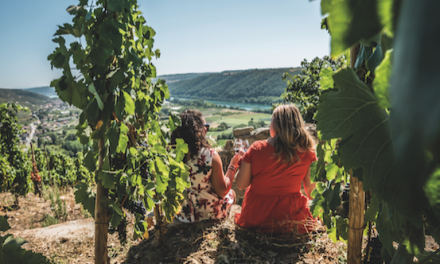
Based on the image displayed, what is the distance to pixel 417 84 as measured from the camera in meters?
0.13

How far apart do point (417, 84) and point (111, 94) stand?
1.95m

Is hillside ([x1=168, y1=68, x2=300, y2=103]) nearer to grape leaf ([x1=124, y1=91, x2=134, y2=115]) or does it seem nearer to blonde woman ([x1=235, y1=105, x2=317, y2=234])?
blonde woman ([x1=235, y1=105, x2=317, y2=234])

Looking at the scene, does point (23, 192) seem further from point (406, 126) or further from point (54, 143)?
point (54, 143)

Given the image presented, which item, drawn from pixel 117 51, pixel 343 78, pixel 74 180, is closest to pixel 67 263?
pixel 117 51

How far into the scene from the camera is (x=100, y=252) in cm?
200

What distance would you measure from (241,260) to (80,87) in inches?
86.5

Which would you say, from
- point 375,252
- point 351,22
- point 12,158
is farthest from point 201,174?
point 12,158

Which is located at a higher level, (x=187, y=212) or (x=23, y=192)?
(x=187, y=212)

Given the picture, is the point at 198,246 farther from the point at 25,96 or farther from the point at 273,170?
the point at 25,96

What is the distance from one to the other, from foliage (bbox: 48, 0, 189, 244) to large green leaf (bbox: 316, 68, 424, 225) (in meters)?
1.47

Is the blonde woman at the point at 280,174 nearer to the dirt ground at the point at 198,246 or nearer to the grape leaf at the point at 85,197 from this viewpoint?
the dirt ground at the point at 198,246

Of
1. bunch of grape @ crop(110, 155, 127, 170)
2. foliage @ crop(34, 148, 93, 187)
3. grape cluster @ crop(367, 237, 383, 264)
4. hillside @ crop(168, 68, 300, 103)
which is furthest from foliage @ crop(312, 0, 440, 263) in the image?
hillside @ crop(168, 68, 300, 103)

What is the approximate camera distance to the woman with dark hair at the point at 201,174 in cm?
334

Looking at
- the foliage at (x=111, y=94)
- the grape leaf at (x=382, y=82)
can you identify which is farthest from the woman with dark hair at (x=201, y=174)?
the grape leaf at (x=382, y=82)
